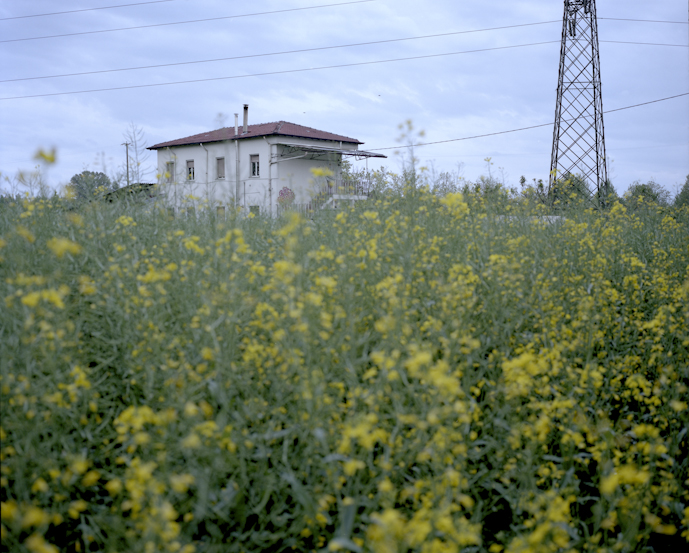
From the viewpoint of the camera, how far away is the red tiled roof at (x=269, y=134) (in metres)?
26.0

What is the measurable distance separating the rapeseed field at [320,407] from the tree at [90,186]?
0.61 metres

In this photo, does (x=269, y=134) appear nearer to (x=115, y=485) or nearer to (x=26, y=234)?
(x=26, y=234)

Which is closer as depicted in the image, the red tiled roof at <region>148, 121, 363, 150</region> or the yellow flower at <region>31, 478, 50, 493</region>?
the yellow flower at <region>31, 478, 50, 493</region>

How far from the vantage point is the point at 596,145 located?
14586 mm

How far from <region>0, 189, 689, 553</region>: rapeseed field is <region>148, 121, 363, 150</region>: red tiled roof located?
22.8 meters

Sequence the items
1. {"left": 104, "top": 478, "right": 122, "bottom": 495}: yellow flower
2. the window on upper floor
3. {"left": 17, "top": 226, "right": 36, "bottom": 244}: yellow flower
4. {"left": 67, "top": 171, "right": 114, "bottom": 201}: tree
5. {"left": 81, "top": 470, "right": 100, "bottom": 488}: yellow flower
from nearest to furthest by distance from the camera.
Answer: {"left": 104, "top": 478, "right": 122, "bottom": 495}: yellow flower < {"left": 81, "top": 470, "right": 100, "bottom": 488}: yellow flower < {"left": 17, "top": 226, "right": 36, "bottom": 244}: yellow flower < {"left": 67, "top": 171, "right": 114, "bottom": 201}: tree < the window on upper floor

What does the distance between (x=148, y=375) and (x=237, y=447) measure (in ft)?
1.79

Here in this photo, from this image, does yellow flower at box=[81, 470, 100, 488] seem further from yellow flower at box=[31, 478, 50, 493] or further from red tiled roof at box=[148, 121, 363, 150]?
red tiled roof at box=[148, 121, 363, 150]

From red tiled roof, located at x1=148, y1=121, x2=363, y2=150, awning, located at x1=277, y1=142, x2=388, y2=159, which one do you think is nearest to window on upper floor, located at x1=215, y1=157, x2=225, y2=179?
red tiled roof, located at x1=148, y1=121, x2=363, y2=150

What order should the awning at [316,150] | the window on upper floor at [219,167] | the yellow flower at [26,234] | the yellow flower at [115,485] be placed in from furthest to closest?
1. the window on upper floor at [219,167]
2. the awning at [316,150]
3. the yellow flower at [26,234]
4. the yellow flower at [115,485]

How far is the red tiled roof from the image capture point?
2595 cm

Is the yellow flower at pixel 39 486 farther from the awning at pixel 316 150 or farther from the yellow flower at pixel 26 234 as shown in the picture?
the awning at pixel 316 150

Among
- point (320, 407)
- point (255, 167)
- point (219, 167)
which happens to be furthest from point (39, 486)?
point (219, 167)

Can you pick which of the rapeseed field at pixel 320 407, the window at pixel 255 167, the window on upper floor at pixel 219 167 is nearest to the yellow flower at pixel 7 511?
the rapeseed field at pixel 320 407
